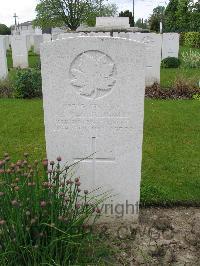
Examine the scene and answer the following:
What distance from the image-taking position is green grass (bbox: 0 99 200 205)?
179 inches

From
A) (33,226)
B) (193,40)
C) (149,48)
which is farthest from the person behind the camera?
(193,40)

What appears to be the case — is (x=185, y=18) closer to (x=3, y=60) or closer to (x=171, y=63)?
(x=171, y=63)

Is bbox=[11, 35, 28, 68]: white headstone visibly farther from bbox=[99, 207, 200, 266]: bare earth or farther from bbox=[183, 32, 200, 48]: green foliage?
bbox=[183, 32, 200, 48]: green foliage

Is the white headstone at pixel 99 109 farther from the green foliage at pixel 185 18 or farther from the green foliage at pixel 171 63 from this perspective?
the green foliage at pixel 185 18

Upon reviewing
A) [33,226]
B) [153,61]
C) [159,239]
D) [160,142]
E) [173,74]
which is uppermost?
[153,61]

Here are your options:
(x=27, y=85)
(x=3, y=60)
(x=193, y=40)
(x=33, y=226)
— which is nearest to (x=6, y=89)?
(x=27, y=85)

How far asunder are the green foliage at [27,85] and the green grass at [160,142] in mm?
389

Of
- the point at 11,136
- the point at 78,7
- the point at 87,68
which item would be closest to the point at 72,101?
the point at 87,68

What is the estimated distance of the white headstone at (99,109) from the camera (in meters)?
3.28

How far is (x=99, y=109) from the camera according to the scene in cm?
345

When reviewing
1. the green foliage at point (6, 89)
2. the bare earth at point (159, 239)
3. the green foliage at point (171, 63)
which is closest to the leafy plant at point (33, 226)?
the bare earth at point (159, 239)

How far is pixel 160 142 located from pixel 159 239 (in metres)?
2.95

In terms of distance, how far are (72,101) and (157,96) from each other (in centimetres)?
669

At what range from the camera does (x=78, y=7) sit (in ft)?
106
